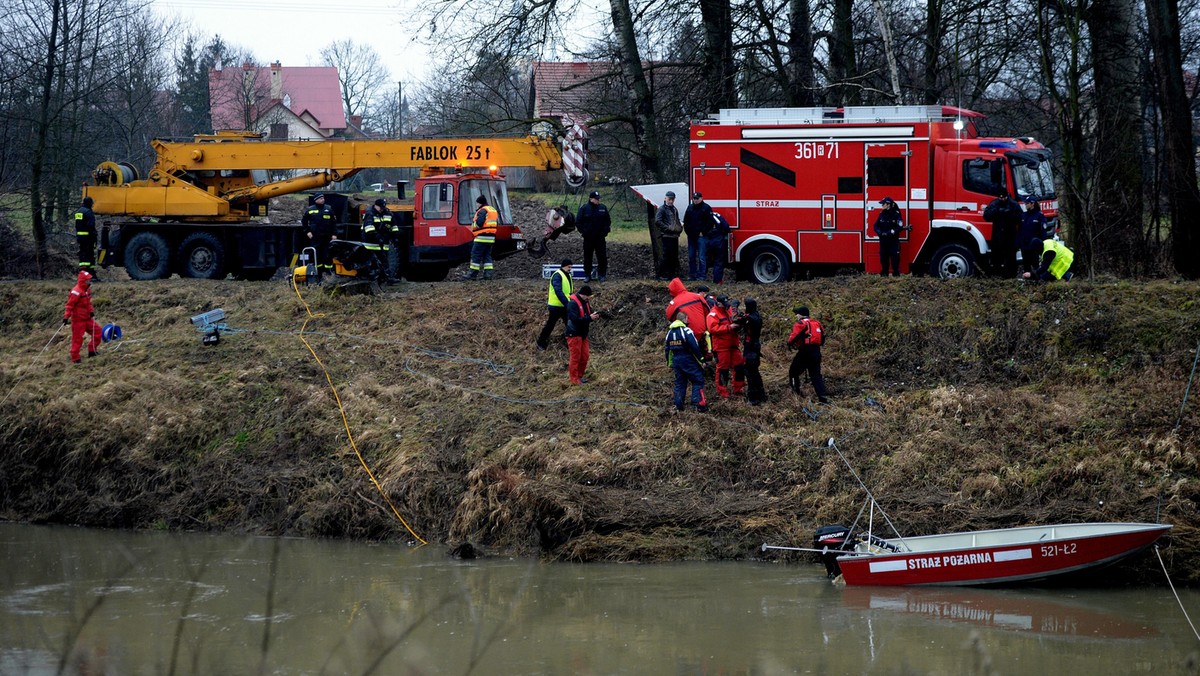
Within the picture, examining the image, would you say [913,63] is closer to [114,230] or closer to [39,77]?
[114,230]

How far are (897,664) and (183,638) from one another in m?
6.63

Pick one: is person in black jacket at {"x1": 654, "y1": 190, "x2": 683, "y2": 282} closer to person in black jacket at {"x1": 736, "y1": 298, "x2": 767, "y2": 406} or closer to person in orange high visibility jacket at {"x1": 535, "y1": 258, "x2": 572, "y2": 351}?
person in orange high visibility jacket at {"x1": 535, "y1": 258, "x2": 572, "y2": 351}

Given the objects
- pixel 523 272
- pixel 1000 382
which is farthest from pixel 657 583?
pixel 523 272

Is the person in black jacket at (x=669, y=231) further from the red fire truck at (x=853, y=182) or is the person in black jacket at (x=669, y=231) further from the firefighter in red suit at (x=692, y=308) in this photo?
the firefighter in red suit at (x=692, y=308)

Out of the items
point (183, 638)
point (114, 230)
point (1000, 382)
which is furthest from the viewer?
point (114, 230)

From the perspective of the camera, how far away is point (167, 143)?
23.3 metres

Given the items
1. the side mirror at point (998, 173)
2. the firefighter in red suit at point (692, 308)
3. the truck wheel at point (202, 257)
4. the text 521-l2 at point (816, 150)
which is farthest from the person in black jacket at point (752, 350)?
the truck wheel at point (202, 257)

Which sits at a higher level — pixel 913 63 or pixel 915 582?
pixel 913 63

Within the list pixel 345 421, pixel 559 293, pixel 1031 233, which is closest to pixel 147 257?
pixel 345 421

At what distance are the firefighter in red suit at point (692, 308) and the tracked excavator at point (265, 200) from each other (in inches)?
258

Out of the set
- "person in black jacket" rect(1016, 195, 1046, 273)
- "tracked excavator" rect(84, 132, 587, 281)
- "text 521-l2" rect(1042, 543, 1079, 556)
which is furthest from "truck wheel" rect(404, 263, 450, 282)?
"text 521-l2" rect(1042, 543, 1079, 556)

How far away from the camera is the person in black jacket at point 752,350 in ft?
50.6

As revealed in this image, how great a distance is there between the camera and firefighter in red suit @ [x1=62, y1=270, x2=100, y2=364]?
18.2 m

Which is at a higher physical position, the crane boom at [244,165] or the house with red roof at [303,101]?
the house with red roof at [303,101]
